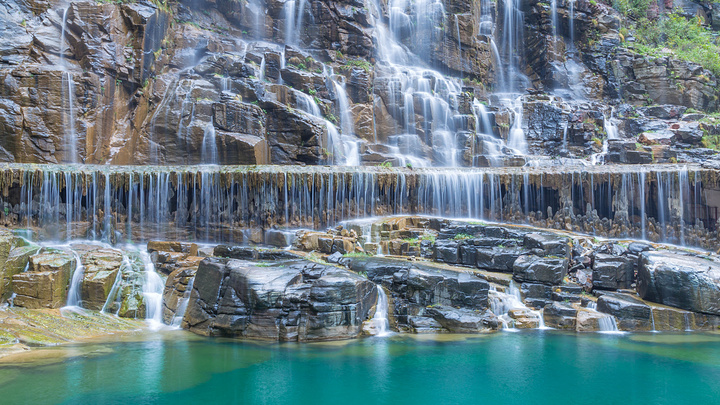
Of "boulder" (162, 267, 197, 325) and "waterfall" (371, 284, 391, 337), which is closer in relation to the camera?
"waterfall" (371, 284, 391, 337)

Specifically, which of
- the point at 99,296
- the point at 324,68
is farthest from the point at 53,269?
the point at 324,68

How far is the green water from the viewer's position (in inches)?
324

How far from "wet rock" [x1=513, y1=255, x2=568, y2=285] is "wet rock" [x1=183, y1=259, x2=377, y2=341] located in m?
5.09

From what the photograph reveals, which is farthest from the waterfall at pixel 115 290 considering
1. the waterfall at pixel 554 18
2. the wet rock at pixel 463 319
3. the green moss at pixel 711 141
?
the waterfall at pixel 554 18

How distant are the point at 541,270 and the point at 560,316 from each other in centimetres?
151

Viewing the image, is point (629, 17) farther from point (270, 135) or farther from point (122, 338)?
point (122, 338)

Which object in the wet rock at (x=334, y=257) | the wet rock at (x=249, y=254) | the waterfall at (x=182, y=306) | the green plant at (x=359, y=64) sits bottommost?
the waterfall at (x=182, y=306)

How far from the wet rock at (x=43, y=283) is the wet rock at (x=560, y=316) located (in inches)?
531

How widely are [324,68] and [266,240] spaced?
15859 mm

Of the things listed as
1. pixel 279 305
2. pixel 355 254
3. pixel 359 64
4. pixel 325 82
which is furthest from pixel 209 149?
pixel 359 64

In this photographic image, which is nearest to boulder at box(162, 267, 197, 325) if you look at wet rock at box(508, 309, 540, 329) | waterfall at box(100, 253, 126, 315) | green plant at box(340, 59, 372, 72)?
waterfall at box(100, 253, 126, 315)

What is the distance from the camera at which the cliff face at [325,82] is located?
20922mm

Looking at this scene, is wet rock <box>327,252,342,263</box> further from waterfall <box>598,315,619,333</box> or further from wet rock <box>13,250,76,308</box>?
waterfall <box>598,315,619,333</box>

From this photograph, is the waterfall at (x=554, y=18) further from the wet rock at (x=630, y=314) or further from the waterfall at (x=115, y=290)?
the waterfall at (x=115, y=290)
